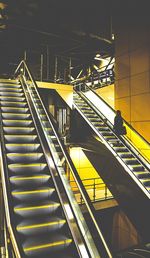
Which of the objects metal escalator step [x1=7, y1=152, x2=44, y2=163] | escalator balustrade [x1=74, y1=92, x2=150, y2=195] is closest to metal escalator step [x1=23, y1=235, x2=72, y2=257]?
metal escalator step [x1=7, y1=152, x2=44, y2=163]

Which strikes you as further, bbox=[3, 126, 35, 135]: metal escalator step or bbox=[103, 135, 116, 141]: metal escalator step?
bbox=[103, 135, 116, 141]: metal escalator step

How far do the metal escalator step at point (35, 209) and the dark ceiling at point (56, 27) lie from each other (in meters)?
10.3

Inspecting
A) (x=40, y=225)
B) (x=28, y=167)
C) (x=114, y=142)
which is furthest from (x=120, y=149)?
(x=40, y=225)

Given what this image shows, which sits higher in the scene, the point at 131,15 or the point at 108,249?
the point at 131,15

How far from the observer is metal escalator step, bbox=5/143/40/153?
6023 mm

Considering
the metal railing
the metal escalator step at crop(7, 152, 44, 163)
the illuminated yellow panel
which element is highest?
the metal escalator step at crop(7, 152, 44, 163)

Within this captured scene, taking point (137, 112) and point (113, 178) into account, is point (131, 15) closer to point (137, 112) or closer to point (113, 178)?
point (137, 112)

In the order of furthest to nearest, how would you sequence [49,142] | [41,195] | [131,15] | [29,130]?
[131,15], [29,130], [49,142], [41,195]

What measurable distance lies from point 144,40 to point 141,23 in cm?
67

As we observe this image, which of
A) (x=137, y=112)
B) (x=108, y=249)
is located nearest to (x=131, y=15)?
(x=137, y=112)

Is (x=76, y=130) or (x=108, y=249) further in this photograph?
(x=76, y=130)

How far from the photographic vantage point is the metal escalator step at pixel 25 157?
5.75 m

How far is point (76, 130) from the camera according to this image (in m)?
11.1

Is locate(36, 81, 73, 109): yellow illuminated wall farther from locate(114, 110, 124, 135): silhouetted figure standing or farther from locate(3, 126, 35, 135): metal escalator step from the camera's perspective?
locate(3, 126, 35, 135): metal escalator step
